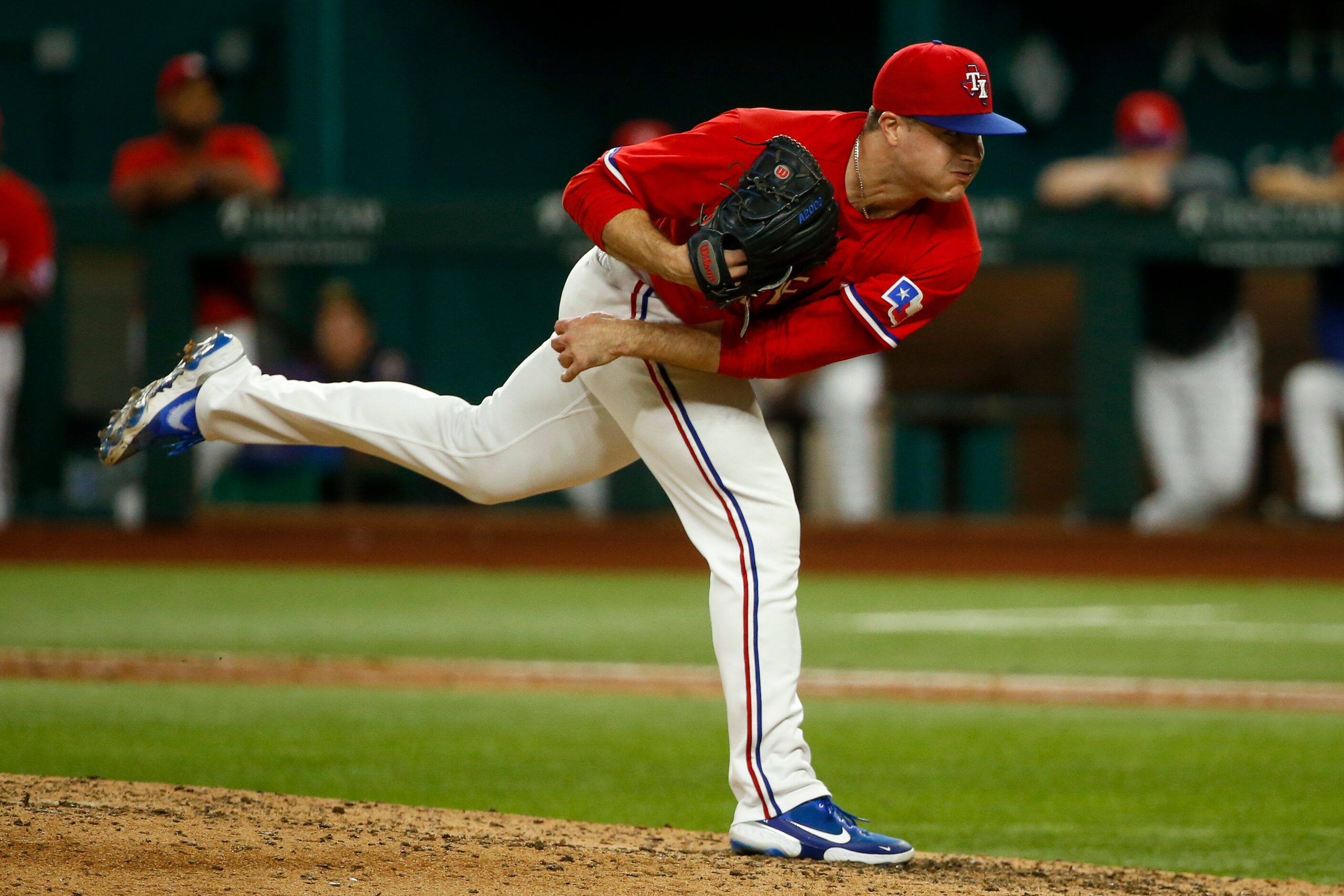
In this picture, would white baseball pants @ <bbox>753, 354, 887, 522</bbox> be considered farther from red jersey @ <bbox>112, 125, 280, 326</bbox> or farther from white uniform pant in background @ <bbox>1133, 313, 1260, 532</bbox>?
red jersey @ <bbox>112, 125, 280, 326</bbox>

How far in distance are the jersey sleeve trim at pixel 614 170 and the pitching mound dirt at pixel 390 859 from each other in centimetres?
125

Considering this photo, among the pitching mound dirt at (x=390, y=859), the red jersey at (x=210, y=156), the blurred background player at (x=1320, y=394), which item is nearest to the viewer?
the pitching mound dirt at (x=390, y=859)

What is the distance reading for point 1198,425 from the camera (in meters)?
9.66

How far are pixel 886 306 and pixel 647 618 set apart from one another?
452 centimetres

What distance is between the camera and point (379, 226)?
9.92 metres

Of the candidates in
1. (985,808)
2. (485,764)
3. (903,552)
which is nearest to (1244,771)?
(985,808)

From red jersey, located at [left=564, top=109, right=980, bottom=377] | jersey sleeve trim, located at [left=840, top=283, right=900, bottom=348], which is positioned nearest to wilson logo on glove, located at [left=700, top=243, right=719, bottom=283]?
red jersey, located at [left=564, top=109, right=980, bottom=377]

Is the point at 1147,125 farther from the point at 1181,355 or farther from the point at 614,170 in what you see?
the point at 614,170

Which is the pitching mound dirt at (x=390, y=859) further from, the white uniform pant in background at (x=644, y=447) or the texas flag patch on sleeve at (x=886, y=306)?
the texas flag patch on sleeve at (x=886, y=306)

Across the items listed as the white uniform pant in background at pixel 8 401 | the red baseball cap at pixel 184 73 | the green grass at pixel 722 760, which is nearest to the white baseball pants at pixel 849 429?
the red baseball cap at pixel 184 73

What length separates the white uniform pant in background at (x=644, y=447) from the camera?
10.9 feet

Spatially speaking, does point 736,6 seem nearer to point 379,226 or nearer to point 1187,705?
point 379,226

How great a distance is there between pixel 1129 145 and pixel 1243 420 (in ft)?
A: 5.26

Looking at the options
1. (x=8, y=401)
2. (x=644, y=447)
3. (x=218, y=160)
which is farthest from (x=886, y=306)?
(x=8, y=401)
